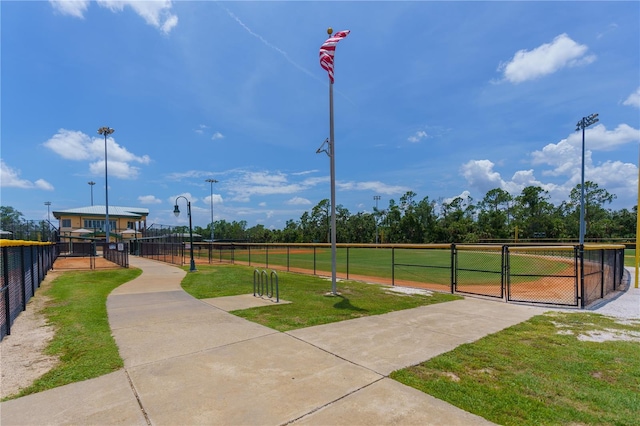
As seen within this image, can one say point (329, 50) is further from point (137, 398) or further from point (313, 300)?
point (137, 398)

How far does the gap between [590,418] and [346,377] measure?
2634 millimetres

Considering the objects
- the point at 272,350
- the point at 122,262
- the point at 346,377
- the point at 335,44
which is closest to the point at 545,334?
the point at 346,377

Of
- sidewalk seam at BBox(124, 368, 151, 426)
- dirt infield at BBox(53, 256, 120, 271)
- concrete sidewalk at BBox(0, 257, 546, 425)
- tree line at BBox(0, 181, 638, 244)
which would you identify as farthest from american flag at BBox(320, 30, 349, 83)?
tree line at BBox(0, 181, 638, 244)

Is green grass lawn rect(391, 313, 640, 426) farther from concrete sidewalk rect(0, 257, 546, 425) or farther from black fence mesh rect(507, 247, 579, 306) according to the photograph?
black fence mesh rect(507, 247, 579, 306)

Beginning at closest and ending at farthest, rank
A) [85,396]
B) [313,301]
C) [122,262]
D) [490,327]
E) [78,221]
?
1. [85,396]
2. [490,327]
3. [313,301]
4. [122,262]
5. [78,221]

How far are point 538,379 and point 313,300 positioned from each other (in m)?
6.30

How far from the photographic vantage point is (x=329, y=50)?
10.3 metres

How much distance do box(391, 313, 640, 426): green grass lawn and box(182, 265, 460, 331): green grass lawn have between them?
301 centimetres

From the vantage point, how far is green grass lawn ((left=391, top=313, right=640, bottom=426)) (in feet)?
11.5

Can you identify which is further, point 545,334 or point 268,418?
point 545,334

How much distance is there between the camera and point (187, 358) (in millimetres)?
5098

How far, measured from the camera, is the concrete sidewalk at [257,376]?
3457mm

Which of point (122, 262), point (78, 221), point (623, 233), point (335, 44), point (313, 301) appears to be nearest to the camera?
point (313, 301)

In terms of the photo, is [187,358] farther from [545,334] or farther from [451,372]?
[545,334]
